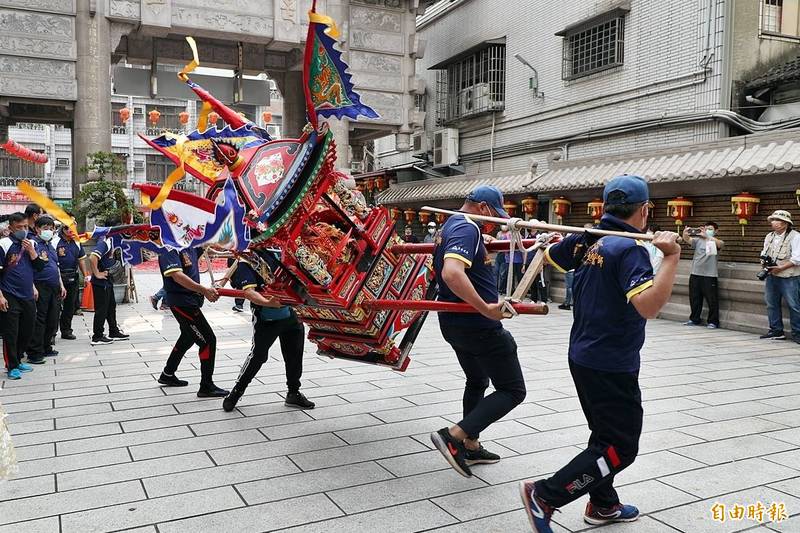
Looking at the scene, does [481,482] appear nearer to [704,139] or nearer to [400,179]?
[704,139]

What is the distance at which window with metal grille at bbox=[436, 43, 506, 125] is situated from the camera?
18.8 metres

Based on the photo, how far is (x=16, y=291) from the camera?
7457mm

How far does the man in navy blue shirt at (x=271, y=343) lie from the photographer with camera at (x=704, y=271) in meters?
7.55

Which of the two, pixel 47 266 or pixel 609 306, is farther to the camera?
pixel 47 266

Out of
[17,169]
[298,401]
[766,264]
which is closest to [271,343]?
[298,401]

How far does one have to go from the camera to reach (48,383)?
23.4 ft

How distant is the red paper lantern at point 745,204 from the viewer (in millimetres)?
10508

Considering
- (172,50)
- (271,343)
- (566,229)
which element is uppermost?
(172,50)

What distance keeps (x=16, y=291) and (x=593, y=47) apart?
13044 millimetres

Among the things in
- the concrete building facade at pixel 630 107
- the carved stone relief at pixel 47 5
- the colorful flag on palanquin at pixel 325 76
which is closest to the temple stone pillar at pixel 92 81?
the carved stone relief at pixel 47 5

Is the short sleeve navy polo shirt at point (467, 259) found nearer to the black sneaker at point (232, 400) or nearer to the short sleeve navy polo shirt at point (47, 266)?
the black sneaker at point (232, 400)

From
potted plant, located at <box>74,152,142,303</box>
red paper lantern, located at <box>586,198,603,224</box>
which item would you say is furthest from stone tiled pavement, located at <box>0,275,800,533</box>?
potted plant, located at <box>74,152,142,303</box>

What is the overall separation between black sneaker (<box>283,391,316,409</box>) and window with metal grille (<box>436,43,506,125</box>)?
14.2m

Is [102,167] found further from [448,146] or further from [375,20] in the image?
[448,146]
